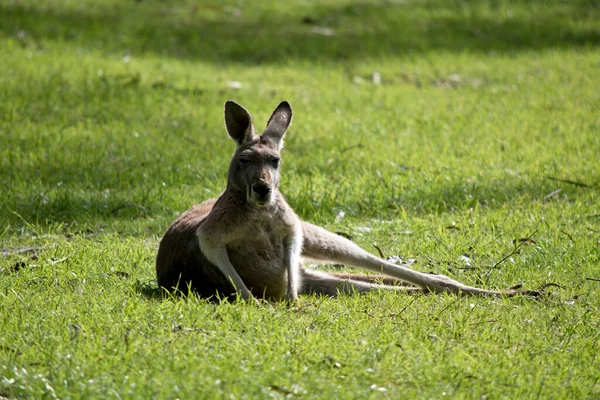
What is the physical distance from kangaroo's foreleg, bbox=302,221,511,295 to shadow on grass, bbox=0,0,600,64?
7.27m

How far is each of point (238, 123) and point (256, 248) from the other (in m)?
0.72

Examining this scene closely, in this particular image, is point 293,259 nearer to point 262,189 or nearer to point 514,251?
point 262,189

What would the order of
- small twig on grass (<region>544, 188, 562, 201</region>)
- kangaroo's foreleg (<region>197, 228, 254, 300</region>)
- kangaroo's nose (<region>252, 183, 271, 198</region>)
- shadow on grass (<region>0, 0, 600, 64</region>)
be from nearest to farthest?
1. kangaroo's nose (<region>252, 183, 271, 198</region>)
2. kangaroo's foreleg (<region>197, 228, 254, 300</region>)
3. small twig on grass (<region>544, 188, 562, 201</region>)
4. shadow on grass (<region>0, 0, 600, 64</region>)

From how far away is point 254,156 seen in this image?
198 inches

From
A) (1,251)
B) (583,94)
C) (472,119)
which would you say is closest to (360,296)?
(1,251)

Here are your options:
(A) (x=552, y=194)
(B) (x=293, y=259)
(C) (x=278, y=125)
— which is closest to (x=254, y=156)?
(C) (x=278, y=125)

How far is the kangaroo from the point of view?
16.5 ft

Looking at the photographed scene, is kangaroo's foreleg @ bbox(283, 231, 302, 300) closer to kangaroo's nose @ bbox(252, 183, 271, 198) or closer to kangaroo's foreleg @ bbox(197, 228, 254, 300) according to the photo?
kangaroo's foreleg @ bbox(197, 228, 254, 300)

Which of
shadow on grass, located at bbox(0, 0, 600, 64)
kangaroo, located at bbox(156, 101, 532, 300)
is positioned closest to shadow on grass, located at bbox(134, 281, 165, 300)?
kangaroo, located at bbox(156, 101, 532, 300)

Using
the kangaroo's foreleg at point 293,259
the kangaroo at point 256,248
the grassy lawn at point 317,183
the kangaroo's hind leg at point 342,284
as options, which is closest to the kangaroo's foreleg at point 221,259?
the kangaroo at point 256,248

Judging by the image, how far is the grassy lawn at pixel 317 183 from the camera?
4055mm

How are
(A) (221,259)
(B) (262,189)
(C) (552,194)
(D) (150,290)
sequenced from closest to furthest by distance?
(B) (262,189)
(A) (221,259)
(D) (150,290)
(C) (552,194)

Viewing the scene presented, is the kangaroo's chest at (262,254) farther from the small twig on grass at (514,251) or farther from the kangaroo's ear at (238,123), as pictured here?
the small twig on grass at (514,251)

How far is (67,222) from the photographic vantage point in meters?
7.01
